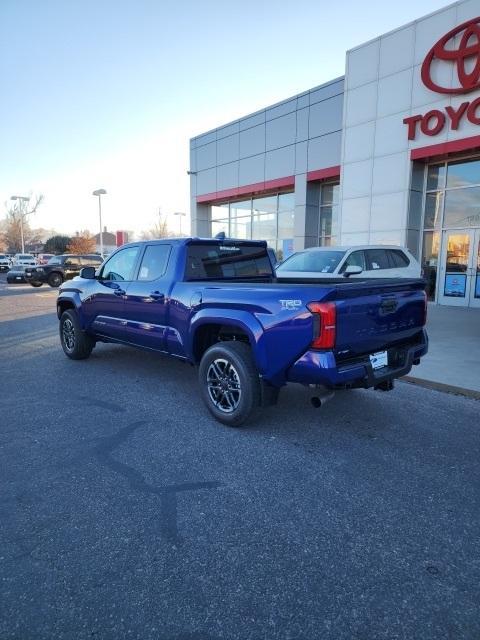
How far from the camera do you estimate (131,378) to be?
6035 mm

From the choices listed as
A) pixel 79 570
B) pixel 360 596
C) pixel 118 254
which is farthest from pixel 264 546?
pixel 118 254

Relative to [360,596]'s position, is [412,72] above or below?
above

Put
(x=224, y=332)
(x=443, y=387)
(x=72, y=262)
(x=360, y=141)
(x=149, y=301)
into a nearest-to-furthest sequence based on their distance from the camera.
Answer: (x=224, y=332), (x=149, y=301), (x=443, y=387), (x=360, y=141), (x=72, y=262)

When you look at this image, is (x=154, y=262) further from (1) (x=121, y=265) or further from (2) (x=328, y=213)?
(2) (x=328, y=213)

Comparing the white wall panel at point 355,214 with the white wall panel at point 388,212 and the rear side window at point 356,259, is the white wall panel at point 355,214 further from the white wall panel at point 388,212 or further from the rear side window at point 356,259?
the rear side window at point 356,259

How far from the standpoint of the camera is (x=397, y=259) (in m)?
9.95

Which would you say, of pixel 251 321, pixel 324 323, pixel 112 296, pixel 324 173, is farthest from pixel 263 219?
pixel 324 323

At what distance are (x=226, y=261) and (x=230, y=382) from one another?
1.74m

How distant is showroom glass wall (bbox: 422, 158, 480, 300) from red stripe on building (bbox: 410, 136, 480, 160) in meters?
0.80

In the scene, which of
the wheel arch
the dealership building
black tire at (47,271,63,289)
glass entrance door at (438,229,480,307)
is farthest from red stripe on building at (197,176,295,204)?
the wheel arch

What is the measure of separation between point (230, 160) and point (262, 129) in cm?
242

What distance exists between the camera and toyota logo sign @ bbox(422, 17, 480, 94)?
11.0 m

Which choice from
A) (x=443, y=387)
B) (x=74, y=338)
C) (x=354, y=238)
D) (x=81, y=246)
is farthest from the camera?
(x=81, y=246)

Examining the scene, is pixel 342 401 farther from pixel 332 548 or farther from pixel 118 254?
pixel 118 254
